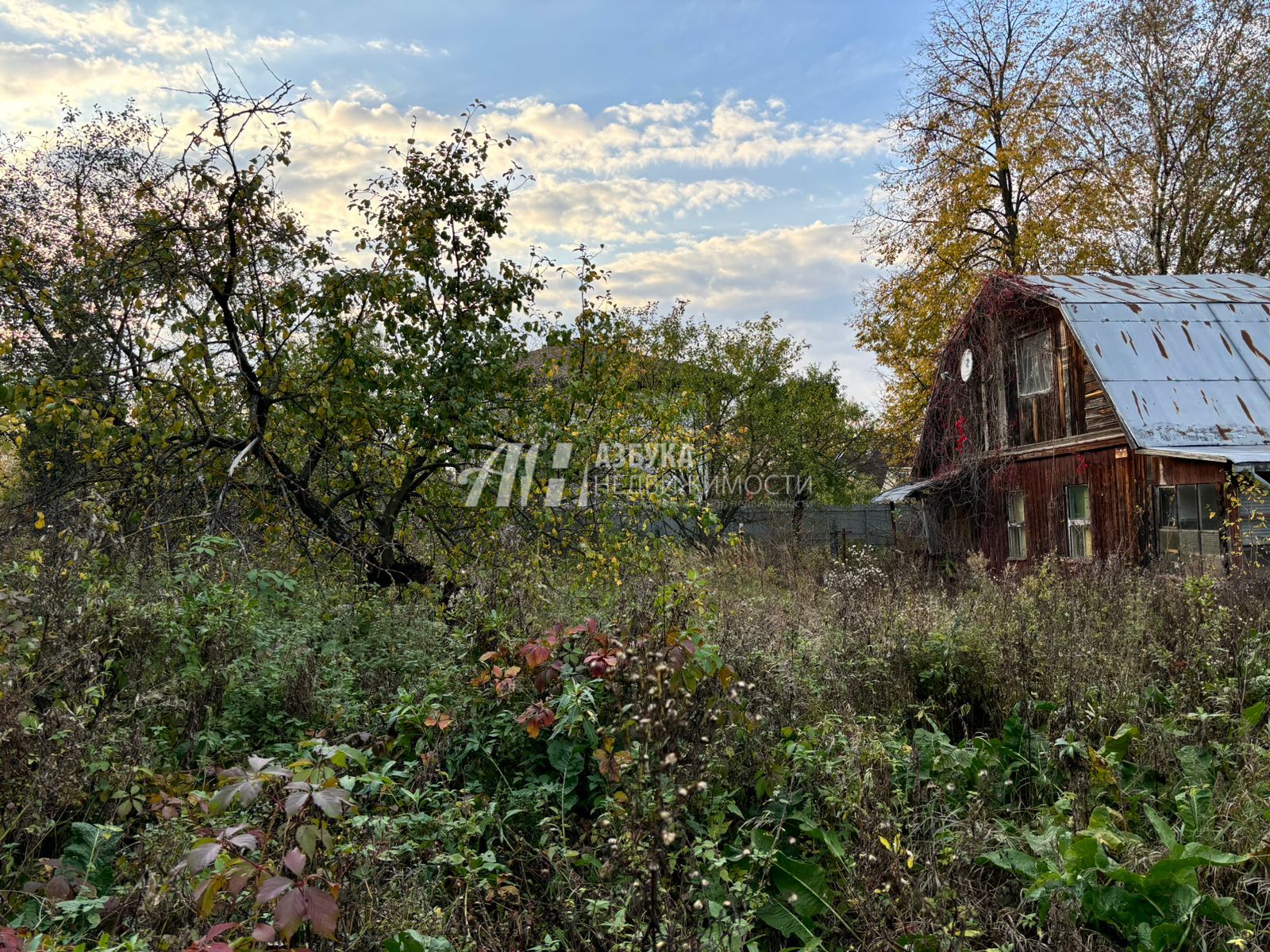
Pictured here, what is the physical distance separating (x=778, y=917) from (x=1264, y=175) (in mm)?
27314

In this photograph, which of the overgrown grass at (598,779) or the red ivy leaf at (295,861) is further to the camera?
the overgrown grass at (598,779)

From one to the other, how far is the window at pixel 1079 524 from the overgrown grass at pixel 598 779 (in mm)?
9469

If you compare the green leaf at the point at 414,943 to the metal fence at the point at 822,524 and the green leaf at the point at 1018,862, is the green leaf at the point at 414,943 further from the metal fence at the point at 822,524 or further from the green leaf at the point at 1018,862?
→ the metal fence at the point at 822,524

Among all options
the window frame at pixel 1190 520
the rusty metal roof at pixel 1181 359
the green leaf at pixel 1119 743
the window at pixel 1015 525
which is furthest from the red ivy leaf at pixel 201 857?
the window at pixel 1015 525

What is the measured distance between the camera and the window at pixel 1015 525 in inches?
639

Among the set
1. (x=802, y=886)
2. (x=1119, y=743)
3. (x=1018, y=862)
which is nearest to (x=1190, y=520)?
(x=1119, y=743)

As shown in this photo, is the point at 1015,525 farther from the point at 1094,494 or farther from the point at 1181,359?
the point at 1181,359

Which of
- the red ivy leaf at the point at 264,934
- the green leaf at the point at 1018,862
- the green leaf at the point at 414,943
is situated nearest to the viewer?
the red ivy leaf at the point at 264,934

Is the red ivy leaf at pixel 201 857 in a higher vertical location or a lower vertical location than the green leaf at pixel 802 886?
higher

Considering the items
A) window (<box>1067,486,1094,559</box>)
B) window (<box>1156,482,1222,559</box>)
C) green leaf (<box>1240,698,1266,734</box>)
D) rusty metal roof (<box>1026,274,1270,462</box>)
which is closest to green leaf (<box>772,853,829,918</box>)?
green leaf (<box>1240,698,1266,734</box>)

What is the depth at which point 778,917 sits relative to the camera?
10.0 feet

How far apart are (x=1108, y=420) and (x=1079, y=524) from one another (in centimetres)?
200

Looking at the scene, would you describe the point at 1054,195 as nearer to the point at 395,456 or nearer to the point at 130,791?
the point at 395,456

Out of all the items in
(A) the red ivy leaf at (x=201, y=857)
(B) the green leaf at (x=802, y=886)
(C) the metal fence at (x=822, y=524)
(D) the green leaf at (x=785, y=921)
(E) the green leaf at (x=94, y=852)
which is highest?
(C) the metal fence at (x=822, y=524)
